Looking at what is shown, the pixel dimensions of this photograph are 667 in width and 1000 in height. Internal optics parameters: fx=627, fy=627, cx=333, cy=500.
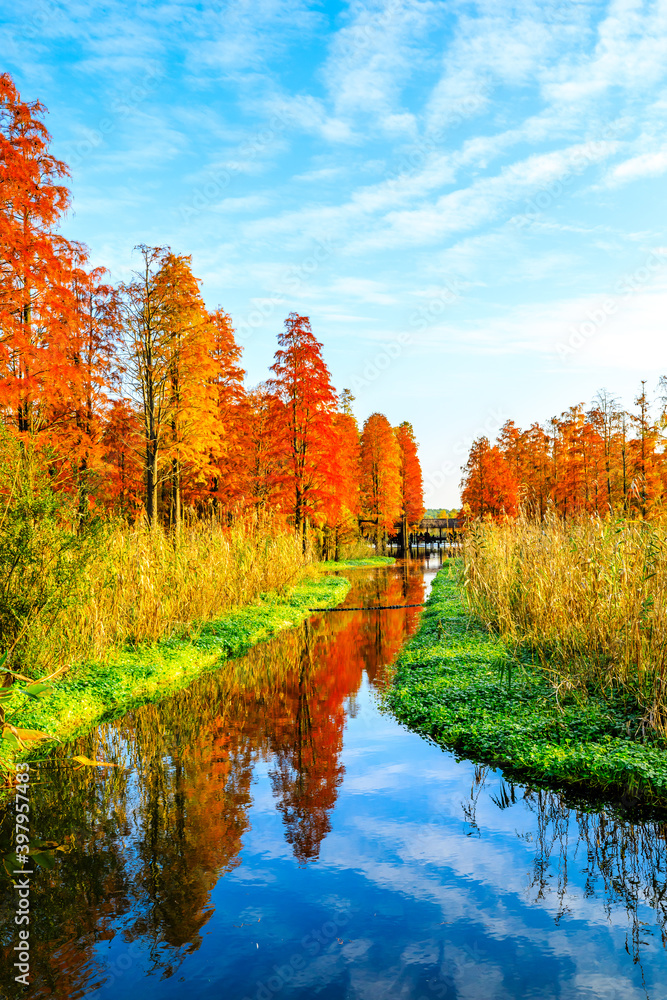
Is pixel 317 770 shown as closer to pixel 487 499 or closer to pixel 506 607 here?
pixel 506 607

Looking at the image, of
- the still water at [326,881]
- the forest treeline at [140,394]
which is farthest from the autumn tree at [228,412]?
the still water at [326,881]

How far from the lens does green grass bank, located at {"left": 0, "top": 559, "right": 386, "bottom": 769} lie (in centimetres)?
709

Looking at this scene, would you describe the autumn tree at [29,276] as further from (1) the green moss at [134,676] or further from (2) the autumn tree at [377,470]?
(2) the autumn tree at [377,470]

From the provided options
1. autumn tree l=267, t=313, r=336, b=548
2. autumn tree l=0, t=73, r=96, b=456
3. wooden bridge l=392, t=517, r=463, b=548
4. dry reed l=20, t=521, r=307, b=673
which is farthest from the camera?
wooden bridge l=392, t=517, r=463, b=548

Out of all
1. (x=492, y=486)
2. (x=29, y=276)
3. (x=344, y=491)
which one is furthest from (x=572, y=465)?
(x=29, y=276)

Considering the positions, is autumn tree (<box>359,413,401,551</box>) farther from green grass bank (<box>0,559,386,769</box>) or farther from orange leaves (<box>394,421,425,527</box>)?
green grass bank (<box>0,559,386,769</box>)

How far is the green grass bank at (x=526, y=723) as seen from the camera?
5.61 meters

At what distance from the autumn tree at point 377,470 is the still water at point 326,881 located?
36980 mm

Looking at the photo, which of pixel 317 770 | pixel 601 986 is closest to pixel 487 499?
pixel 317 770

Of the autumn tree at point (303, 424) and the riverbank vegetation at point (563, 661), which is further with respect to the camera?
the autumn tree at point (303, 424)

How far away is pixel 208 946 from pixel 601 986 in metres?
2.21

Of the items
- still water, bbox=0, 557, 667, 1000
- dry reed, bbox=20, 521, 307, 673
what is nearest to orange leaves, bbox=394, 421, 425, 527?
dry reed, bbox=20, 521, 307, 673

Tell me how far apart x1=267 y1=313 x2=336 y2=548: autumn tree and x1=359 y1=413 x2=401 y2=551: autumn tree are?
18.0 meters

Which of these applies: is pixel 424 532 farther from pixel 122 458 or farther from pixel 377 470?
pixel 122 458
